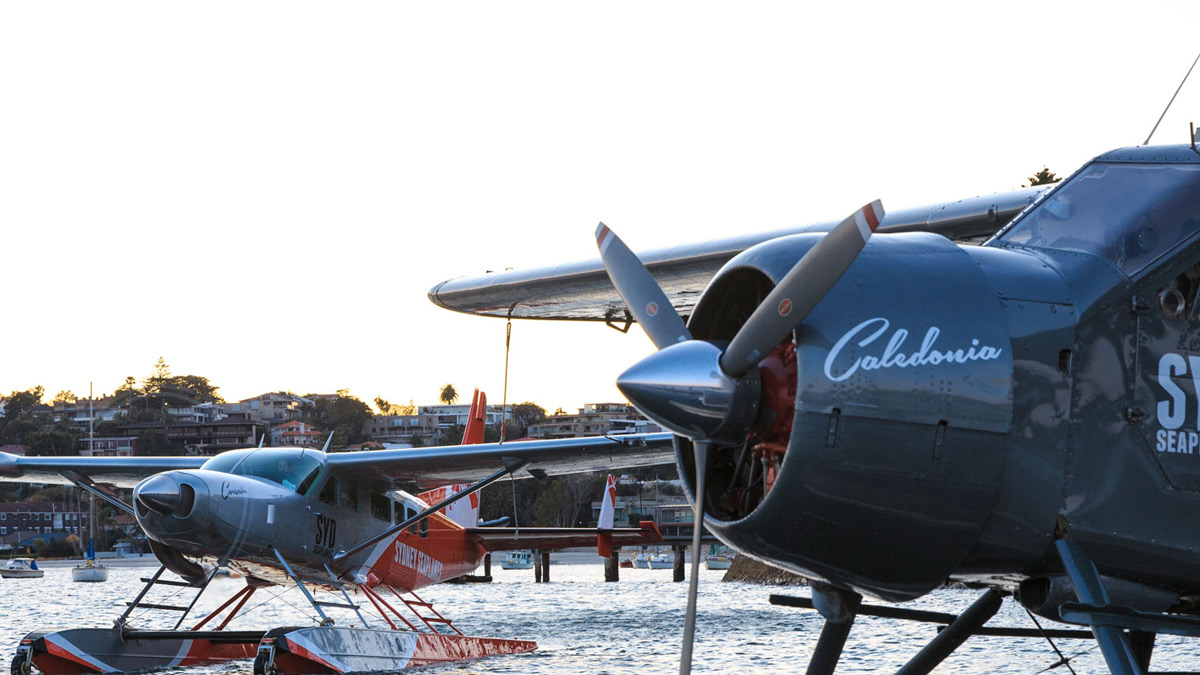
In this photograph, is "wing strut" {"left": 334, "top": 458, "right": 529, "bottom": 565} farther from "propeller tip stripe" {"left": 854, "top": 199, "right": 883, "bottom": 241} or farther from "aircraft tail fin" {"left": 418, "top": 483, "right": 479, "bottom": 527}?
"propeller tip stripe" {"left": 854, "top": 199, "right": 883, "bottom": 241}

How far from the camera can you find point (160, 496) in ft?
48.4

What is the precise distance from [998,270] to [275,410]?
642 ft

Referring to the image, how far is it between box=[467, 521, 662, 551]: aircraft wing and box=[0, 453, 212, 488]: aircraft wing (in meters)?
5.67

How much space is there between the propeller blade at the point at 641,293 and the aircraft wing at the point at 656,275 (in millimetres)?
2010

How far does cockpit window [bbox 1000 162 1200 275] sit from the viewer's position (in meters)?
4.52

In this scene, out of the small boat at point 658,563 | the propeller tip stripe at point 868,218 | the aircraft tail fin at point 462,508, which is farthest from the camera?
the small boat at point 658,563

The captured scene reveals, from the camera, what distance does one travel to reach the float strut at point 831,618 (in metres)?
5.02

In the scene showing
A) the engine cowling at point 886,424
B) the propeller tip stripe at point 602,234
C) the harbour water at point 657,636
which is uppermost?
the propeller tip stripe at point 602,234

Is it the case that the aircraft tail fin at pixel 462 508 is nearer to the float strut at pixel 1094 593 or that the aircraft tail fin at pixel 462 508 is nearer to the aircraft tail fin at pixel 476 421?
the aircraft tail fin at pixel 476 421

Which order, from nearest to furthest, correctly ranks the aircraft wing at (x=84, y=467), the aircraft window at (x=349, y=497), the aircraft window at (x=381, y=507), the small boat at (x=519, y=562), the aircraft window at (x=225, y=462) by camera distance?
the aircraft window at (x=225, y=462), the aircraft window at (x=349, y=497), the aircraft window at (x=381, y=507), the aircraft wing at (x=84, y=467), the small boat at (x=519, y=562)

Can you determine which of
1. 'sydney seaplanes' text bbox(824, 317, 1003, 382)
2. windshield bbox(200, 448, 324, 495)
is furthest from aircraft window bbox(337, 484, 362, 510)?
'sydney seaplanes' text bbox(824, 317, 1003, 382)

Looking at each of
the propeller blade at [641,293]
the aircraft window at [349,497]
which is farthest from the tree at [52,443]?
the propeller blade at [641,293]

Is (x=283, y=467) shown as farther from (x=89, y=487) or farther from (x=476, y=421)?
(x=476, y=421)

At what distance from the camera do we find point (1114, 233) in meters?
4.58
